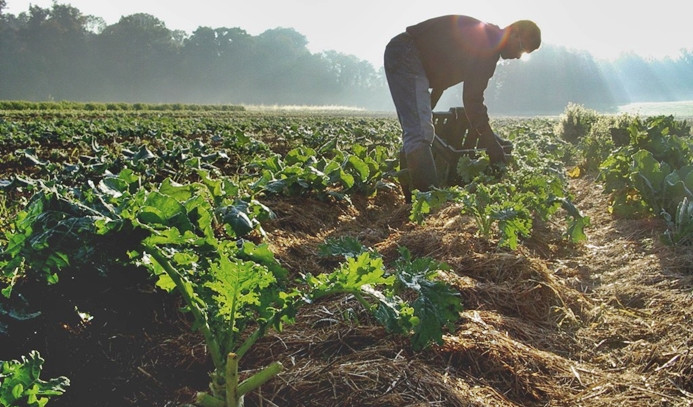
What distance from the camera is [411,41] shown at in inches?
195

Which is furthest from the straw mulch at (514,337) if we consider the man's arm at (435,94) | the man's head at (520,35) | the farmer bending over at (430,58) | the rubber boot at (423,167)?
the man's arm at (435,94)

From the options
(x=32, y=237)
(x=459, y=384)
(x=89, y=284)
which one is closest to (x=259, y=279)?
(x=32, y=237)

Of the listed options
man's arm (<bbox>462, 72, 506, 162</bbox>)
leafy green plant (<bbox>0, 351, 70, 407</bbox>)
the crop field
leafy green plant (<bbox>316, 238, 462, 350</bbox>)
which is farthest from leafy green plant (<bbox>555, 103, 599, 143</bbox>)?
leafy green plant (<bbox>0, 351, 70, 407</bbox>)

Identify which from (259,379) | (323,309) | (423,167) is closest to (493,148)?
(423,167)

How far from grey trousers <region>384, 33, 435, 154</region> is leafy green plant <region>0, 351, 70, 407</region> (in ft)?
12.8

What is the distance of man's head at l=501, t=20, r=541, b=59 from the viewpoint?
16.4 feet

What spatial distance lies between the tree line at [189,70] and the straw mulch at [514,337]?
9966cm

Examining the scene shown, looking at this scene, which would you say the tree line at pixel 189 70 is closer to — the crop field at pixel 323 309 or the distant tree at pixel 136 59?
the distant tree at pixel 136 59

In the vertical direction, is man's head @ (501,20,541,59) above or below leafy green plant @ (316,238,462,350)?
above

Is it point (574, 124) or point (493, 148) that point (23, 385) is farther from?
point (574, 124)

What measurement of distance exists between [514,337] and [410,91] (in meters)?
2.94

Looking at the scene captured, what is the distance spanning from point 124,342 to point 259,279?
117 cm

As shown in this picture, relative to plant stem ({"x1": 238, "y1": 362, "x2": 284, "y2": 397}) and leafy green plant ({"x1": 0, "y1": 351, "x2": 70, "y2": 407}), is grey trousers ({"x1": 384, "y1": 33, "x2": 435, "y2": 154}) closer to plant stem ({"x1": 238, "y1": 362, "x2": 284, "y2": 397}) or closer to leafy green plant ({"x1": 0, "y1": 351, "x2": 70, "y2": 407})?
plant stem ({"x1": 238, "y1": 362, "x2": 284, "y2": 397})

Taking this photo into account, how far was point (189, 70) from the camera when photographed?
110938mm
